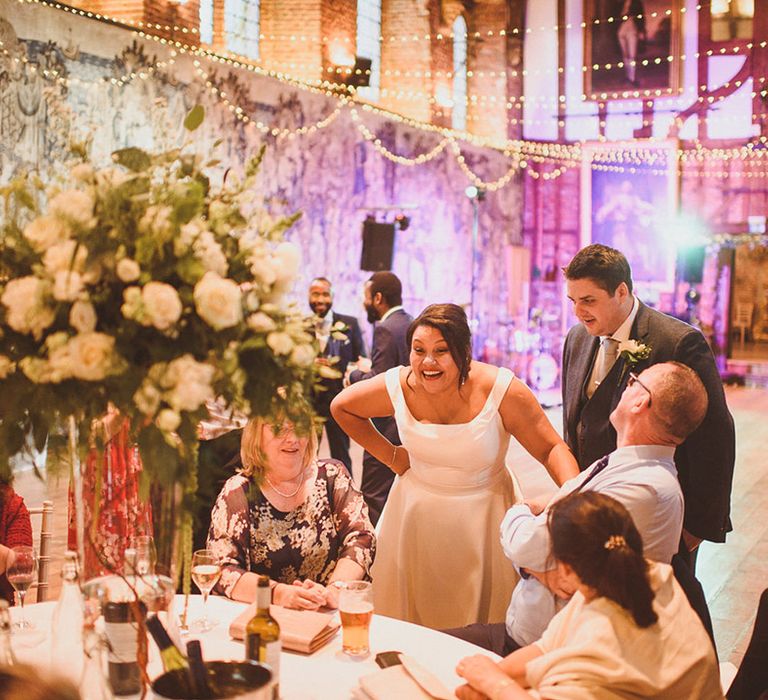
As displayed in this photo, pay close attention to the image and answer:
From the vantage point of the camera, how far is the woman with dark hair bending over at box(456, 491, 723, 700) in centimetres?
178

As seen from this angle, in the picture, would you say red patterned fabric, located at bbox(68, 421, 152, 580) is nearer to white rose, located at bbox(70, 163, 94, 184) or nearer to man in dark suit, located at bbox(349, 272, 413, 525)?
white rose, located at bbox(70, 163, 94, 184)

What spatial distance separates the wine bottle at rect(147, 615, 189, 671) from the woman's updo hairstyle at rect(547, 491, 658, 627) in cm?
76

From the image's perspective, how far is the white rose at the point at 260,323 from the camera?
5.67 feet

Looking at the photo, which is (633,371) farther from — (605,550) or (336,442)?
(336,442)

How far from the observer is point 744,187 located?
16.6 m

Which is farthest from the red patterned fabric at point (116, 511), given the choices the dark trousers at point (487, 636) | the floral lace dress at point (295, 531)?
the dark trousers at point (487, 636)

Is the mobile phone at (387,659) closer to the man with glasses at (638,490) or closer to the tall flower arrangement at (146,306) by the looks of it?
the man with glasses at (638,490)

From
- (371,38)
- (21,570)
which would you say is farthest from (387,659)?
(371,38)

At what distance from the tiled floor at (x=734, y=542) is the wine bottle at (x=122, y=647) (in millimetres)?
296

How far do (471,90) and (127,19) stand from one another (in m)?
8.66

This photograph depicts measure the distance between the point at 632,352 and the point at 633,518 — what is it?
0.98 m

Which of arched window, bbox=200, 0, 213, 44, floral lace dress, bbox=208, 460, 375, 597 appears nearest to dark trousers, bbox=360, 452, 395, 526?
floral lace dress, bbox=208, 460, 375, 597

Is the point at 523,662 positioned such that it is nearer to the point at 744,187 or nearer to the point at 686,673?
the point at 686,673

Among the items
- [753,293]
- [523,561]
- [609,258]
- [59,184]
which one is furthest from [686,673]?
[753,293]
